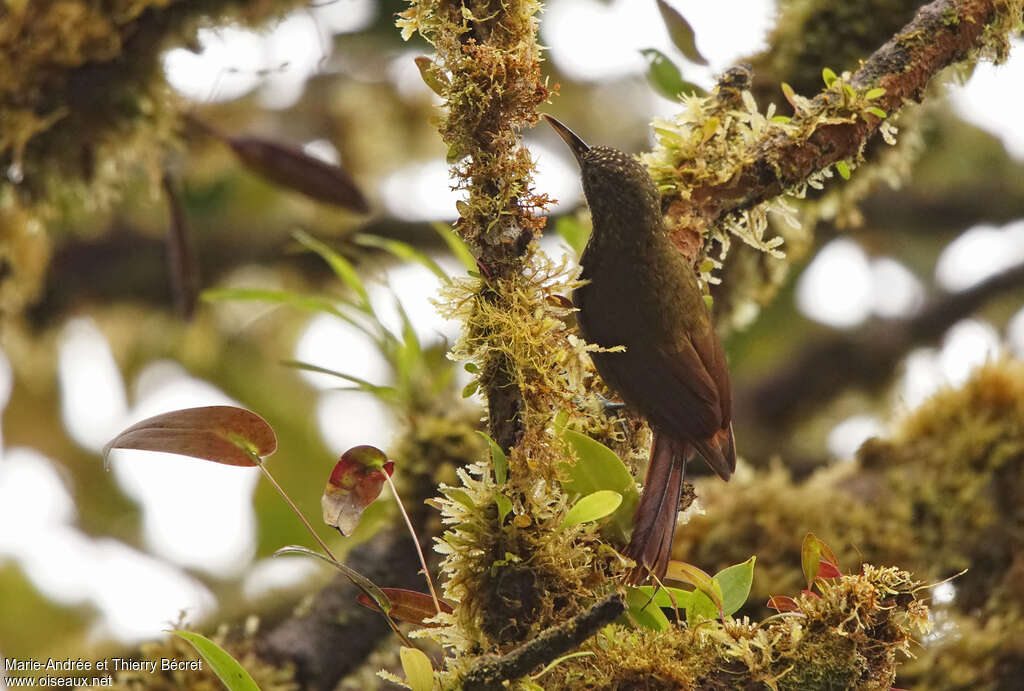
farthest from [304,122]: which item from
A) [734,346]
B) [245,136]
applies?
[734,346]

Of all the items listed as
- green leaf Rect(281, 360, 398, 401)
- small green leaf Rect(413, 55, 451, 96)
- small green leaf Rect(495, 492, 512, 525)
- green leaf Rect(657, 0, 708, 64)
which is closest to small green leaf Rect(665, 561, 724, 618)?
small green leaf Rect(495, 492, 512, 525)

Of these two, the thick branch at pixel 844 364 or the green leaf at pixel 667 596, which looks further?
the thick branch at pixel 844 364

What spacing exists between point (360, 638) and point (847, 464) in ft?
4.36

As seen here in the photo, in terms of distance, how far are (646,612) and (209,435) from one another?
61 cm

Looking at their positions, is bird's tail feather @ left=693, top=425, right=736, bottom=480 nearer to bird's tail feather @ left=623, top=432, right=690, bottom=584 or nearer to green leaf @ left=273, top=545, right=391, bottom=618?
bird's tail feather @ left=623, top=432, right=690, bottom=584

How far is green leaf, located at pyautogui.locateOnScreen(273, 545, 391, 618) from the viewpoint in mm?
1142

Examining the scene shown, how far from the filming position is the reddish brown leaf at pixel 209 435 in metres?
1.15

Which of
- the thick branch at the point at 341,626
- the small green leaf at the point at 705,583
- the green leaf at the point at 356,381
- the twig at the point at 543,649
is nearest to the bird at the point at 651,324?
the small green leaf at the point at 705,583

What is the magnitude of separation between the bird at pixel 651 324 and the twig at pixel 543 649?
342 mm

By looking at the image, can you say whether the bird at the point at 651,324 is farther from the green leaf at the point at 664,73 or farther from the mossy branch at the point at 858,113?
the green leaf at the point at 664,73

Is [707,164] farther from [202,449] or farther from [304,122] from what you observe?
[304,122]

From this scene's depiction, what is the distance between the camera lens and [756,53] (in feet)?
7.63

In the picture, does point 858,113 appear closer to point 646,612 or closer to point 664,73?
point 664,73

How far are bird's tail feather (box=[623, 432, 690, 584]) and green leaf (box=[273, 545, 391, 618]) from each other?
0.33 meters
